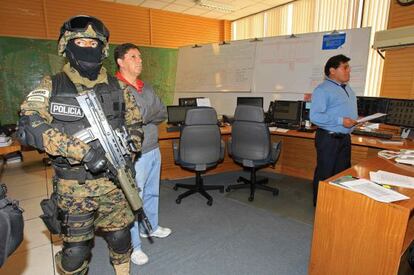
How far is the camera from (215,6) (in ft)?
16.6

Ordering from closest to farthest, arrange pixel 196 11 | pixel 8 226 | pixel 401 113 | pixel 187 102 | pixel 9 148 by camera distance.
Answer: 1. pixel 8 226
2. pixel 9 148
3. pixel 401 113
4. pixel 187 102
5. pixel 196 11

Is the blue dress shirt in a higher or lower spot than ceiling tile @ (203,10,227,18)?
lower

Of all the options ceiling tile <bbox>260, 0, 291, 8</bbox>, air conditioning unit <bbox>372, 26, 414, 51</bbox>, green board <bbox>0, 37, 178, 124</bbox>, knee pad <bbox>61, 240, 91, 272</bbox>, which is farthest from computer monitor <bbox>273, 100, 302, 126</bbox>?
green board <bbox>0, 37, 178, 124</bbox>

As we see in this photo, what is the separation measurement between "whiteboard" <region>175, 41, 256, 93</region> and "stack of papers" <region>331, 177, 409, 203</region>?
2.97 m

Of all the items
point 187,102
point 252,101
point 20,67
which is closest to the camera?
point 187,102

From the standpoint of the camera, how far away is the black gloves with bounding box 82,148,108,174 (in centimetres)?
115

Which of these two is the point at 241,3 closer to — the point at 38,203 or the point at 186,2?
the point at 186,2

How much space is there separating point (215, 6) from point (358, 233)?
16.2ft

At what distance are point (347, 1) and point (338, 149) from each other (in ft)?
9.73

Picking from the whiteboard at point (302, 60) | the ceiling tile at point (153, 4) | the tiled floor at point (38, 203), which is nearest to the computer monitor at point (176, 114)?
the tiled floor at point (38, 203)

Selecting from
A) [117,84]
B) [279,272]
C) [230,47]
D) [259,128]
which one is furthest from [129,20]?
[279,272]

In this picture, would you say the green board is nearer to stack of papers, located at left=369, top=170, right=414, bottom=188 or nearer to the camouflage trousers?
the camouflage trousers

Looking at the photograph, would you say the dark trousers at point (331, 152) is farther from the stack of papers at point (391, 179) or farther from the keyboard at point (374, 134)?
the stack of papers at point (391, 179)

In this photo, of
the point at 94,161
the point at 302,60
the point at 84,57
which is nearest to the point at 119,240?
the point at 94,161
